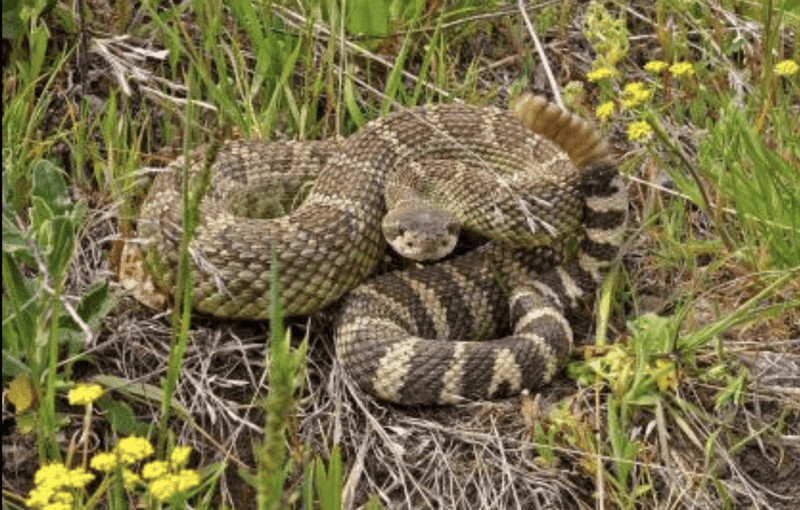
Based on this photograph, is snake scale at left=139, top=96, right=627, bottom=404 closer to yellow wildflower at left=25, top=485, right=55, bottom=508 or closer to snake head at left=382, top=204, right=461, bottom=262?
snake head at left=382, top=204, right=461, bottom=262

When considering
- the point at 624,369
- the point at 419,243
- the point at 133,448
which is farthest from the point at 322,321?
the point at 133,448

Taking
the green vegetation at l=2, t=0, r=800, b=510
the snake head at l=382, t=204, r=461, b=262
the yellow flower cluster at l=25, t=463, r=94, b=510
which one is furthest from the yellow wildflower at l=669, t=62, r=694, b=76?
the yellow flower cluster at l=25, t=463, r=94, b=510

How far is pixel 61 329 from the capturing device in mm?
4402

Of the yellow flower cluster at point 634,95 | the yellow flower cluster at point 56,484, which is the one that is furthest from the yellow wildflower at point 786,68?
the yellow flower cluster at point 56,484

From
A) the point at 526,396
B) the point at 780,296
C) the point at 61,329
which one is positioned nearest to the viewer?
the point at 61,329

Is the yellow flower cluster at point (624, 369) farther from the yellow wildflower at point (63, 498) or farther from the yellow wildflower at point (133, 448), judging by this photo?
the yellow wildflower at point (63, 498)

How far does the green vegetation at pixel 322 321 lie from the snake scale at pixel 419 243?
0.41ft

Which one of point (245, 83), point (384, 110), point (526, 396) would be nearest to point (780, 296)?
point (526, 396)

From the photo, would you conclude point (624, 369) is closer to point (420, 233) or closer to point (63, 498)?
point (420, 233)

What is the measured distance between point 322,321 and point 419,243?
46 cm

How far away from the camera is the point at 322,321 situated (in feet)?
17.0

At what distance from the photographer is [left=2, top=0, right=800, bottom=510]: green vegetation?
427 cm

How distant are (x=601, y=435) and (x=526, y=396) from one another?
0.93 ft

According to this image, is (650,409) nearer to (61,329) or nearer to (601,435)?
(601,435)
